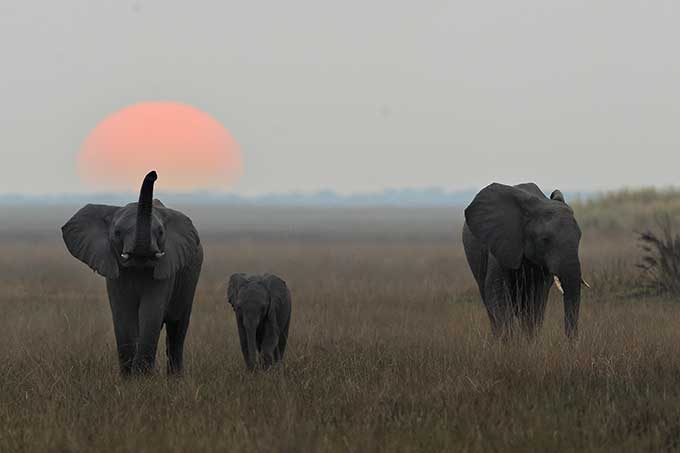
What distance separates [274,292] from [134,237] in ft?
7.42

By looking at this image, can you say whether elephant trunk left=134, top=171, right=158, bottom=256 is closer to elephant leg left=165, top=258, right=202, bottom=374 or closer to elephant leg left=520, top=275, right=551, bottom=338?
elephant leg left=165, top=258, right=202, bottom=374

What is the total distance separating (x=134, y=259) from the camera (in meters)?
9.23

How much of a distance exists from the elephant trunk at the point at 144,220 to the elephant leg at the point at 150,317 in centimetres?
55

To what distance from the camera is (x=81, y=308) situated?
18406mm

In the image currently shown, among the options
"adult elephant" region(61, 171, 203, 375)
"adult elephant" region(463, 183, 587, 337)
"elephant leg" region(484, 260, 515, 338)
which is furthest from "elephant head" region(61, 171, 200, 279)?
"elephant leg" region(484, 260, 515, 338)

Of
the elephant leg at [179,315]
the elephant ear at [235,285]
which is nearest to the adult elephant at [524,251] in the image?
the elephant ear at [235,285]

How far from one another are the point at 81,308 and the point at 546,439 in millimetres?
12489

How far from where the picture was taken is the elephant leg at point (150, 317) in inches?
378

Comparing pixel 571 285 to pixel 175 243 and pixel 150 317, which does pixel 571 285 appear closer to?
pixel 175 243

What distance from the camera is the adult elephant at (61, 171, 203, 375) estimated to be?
9.27 m

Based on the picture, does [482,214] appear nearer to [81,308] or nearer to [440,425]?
[440,425]

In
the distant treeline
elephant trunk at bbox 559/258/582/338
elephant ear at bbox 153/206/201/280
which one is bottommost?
the distant treeline

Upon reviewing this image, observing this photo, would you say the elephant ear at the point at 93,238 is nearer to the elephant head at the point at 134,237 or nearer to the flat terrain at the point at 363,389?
the elephant head at the point at 134,237

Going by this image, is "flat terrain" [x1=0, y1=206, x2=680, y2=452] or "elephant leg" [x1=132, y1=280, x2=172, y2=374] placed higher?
"elephant leg" [x1=132, y1=280, x2=172, y2=374]
